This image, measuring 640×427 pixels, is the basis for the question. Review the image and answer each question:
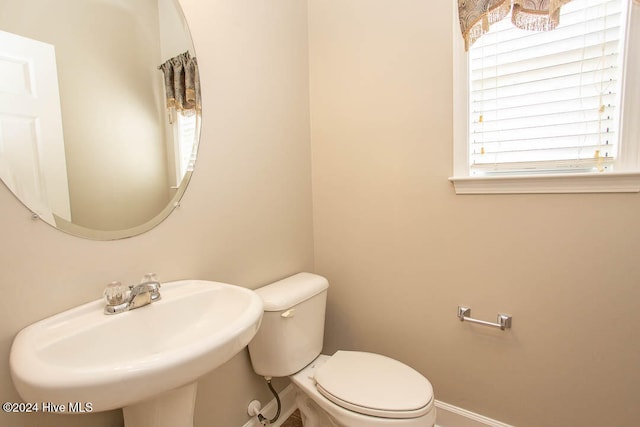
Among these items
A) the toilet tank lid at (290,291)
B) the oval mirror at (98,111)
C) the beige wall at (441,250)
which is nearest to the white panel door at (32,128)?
the oval mirror at (98,111)

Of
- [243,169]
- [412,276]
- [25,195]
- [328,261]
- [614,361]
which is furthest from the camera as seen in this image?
[328,261]

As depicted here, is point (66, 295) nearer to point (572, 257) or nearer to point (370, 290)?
point (370, 290)

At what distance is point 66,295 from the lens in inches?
32.3

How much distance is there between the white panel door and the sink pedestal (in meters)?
0.54

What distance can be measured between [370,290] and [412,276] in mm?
242

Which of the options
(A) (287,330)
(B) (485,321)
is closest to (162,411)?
(A) (287,330)

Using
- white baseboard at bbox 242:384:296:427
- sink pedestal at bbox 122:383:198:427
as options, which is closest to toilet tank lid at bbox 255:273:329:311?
sink pedestal at bbox 122:383:198:427

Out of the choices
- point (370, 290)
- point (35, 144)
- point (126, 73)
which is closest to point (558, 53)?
point (370, 290)

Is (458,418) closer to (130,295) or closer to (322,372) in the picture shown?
(322,372)

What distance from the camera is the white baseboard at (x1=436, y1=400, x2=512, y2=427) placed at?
4.38ft

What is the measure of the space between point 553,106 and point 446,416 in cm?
140

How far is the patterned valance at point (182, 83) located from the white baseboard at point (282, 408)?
4.44ft

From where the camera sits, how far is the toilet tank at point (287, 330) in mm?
1232

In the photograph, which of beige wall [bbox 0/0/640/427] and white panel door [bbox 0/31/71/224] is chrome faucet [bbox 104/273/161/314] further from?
white panel door [bbox 0/31/71/224]
